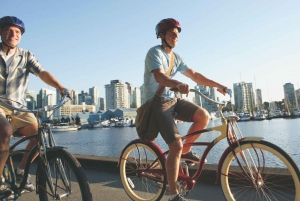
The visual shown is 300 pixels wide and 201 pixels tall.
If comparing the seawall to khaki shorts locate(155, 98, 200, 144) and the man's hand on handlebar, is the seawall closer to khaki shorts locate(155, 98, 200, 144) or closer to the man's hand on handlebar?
khaki shorts locate(155, 98, 200, 144)

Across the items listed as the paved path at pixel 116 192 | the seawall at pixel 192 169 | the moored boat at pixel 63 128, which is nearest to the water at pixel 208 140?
the seawall at pixel 192 169

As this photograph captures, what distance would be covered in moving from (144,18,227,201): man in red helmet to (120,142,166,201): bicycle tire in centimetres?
35

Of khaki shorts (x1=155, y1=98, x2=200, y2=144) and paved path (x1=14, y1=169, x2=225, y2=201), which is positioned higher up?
khaki shorts (x1=155, y1=98, x2=200, y2=144)

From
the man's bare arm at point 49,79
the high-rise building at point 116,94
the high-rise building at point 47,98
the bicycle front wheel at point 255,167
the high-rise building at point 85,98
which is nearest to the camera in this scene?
the bicycle front wheel at point 255,167

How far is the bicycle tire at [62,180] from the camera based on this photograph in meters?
2.36

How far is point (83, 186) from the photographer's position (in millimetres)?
2344

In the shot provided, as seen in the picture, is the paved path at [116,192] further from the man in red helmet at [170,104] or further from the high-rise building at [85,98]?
the high-rise building at [85,98]

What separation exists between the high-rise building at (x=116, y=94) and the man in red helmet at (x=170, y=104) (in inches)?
Result: 6604

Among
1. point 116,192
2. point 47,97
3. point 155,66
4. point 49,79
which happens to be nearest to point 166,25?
point 155,66

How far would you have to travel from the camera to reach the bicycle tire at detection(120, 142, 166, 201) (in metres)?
3.27

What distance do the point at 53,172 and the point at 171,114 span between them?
1418 millimetres

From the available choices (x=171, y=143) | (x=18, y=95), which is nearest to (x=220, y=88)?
(x=171, y=143)

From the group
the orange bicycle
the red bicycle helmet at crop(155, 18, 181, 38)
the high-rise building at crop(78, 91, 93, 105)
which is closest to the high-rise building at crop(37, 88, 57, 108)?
the orange bicycle

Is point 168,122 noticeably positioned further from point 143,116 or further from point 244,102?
point 244,102
